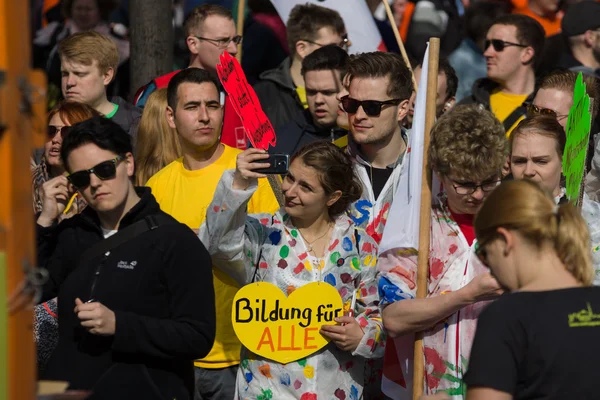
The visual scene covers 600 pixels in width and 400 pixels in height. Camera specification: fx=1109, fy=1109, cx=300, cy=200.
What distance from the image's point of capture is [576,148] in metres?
4.89

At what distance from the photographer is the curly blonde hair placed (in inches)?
179

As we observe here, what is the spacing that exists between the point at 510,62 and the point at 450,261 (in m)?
3.39

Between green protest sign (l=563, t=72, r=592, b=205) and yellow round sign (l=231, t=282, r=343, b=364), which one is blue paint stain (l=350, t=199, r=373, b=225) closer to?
yellow round sign (l=231, t=282, r=343, b=364)

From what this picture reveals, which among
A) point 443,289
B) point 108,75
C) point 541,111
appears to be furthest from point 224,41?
point 443,289

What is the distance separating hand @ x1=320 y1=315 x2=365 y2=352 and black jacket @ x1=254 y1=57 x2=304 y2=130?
2.69 m

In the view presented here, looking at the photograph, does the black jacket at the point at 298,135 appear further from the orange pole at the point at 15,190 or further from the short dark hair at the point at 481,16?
the orange pole at the point at 15,190

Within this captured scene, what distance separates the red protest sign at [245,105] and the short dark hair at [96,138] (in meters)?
0.78

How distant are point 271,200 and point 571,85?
6.49 feet

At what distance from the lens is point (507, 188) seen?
3410mm

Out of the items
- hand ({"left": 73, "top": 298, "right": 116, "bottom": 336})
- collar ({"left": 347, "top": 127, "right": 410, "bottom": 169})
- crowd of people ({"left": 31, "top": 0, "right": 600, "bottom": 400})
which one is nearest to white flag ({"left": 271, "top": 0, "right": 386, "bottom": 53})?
crowd of people ({"left": 31, "top": 0, "right": 600, "bottom": 400})

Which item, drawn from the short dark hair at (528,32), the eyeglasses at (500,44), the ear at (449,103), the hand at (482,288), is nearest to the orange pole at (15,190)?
the hand at (482,288)

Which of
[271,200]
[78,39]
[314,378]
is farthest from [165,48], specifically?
[314,378]

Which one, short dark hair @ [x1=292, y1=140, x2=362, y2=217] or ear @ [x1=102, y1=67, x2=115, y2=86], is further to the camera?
ear @ [x1=102, y1=67, x2=115, y2=86]

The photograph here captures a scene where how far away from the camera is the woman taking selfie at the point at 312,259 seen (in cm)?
490
